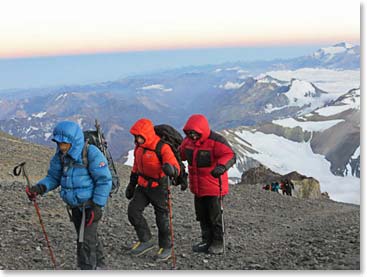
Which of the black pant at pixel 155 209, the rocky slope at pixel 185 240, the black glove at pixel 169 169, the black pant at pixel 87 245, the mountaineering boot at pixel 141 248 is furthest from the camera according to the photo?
the mountaineering boot at pixel 141 248

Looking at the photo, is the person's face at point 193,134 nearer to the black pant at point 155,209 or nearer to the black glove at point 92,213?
the black pant at point 155,209

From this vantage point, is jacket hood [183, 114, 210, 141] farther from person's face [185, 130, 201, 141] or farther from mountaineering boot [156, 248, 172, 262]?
mountaineering boot [156, 248, 172, 262]

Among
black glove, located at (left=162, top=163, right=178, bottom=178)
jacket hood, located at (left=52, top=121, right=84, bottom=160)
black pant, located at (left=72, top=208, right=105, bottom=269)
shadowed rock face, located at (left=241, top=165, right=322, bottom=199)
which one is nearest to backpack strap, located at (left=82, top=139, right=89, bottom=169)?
jacket hood, located at (left=52, top=121, right=84, bottom=160)

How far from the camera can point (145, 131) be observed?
26.8ft

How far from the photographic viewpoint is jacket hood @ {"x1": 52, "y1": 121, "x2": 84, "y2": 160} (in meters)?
7.02

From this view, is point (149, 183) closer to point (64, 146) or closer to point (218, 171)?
point (218, 171)

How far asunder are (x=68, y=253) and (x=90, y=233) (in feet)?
6.66

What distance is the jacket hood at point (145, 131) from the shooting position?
8.11 m

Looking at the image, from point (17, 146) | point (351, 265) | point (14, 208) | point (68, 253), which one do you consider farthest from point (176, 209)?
point (17, 146)

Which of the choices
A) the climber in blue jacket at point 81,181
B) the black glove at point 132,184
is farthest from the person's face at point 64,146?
the black glove at point 132,184

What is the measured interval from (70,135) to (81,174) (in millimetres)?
600

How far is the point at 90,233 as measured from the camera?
24.9ft

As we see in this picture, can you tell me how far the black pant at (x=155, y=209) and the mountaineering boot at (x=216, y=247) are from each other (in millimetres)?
746

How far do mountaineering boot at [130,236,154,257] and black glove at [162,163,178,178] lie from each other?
1695 mm
